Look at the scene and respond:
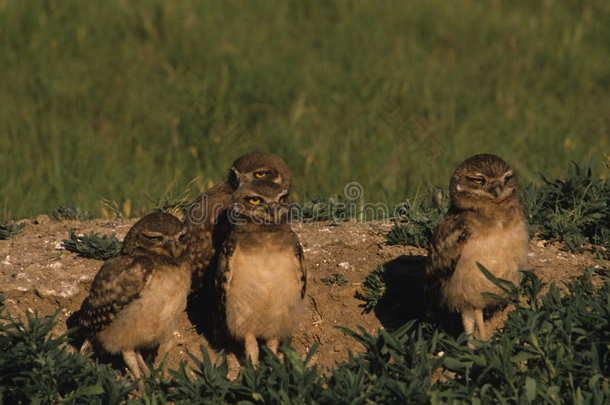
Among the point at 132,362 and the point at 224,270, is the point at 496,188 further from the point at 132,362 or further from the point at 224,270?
the point at 132,362

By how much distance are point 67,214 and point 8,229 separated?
665 millimetres

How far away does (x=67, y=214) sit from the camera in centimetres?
766

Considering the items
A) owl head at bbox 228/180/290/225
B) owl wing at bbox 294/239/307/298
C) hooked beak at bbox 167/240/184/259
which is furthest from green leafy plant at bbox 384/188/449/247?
hooked beak at bbox 167/240/184/259

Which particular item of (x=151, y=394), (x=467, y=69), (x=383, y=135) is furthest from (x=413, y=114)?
(x=151, y=394)

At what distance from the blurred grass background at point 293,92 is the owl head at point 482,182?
2377mm

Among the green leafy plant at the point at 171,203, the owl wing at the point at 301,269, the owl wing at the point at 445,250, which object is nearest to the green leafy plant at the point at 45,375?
the owl wing at the point at 301,269

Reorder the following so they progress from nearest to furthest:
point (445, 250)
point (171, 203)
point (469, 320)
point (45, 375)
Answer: point (45, 375)
point (445, 250)
point (469, 320)
point (171, 203)

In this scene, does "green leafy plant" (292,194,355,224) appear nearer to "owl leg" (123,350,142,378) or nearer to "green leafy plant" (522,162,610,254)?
"green leafy plant" (522,162,610,254)

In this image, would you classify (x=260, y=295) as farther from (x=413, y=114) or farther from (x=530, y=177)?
(x=413, y=114)

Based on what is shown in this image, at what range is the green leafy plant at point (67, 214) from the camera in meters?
7.64

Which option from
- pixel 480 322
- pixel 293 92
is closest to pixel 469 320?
pixel 480 322

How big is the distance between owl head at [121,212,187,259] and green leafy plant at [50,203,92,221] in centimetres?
193

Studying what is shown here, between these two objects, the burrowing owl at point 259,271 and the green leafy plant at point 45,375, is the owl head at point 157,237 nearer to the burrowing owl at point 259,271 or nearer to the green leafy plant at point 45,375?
the burrowing owl at point 259,271

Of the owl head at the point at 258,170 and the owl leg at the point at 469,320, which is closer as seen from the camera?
the owl leg at the point at 469,320
